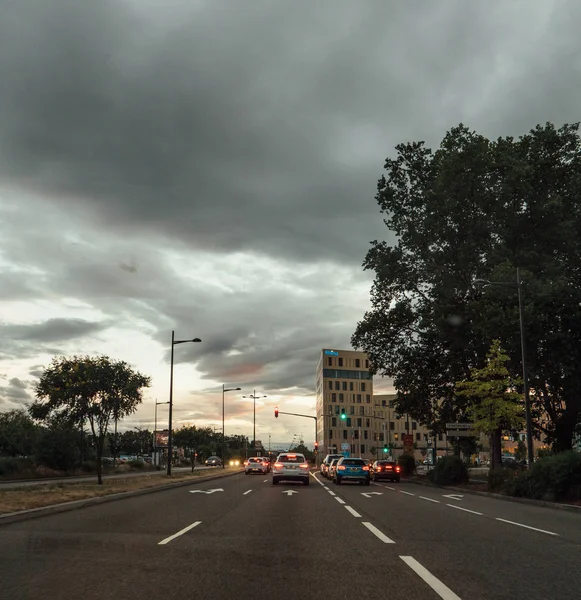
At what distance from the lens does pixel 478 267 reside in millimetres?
35438

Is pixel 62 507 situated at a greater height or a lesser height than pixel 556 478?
lesser

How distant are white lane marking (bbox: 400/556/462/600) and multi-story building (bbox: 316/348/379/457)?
439 feet

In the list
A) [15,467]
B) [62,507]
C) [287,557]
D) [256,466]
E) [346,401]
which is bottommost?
[256,466]

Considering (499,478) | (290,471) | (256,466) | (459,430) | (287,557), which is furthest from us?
(256,466)

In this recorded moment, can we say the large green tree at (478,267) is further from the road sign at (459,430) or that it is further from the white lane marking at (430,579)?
the white lane marking at (430,579)

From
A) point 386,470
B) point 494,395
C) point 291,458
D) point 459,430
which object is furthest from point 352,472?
point 494,395

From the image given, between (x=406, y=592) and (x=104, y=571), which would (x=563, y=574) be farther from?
(x=104, y=571)

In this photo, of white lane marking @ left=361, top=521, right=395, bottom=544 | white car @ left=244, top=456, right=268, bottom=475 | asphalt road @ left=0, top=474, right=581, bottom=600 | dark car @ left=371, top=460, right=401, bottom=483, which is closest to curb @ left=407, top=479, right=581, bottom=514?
asphalt road @ left=0, top=474, right=581, bottom=600

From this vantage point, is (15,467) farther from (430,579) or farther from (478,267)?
(430,579)

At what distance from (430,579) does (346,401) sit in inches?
5612

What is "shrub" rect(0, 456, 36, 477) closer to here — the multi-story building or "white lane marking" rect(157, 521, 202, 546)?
"white lane marking" rect(157, 521, 202, 546)

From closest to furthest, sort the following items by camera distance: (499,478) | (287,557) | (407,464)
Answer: (287,557), (499,478), (407,464)

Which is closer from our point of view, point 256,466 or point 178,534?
point 178,534

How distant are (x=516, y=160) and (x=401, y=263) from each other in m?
9.51
